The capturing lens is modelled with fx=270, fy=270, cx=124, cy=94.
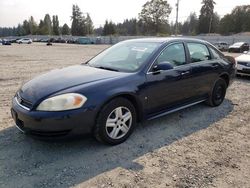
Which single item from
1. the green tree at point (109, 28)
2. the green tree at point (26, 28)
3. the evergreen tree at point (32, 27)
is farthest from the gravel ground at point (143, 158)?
the green tree at point (26, 28)

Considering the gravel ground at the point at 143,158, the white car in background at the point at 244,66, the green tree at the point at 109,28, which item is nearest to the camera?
the gravel ground at the point at 143,158

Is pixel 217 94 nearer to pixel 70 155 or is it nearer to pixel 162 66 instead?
pixel 162 66

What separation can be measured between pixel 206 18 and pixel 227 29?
8.04 meters

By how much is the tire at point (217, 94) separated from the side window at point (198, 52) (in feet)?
2.27

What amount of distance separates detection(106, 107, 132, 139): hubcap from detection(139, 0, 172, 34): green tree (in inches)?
3088

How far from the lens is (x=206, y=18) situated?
82.1 m

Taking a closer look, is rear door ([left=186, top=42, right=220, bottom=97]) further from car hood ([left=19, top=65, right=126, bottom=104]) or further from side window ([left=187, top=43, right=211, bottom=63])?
car hood ([left=19, top=65, right=126, bottom=104])

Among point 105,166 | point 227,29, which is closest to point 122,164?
point 105,166

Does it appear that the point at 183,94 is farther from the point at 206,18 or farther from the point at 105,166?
the point at 206,18

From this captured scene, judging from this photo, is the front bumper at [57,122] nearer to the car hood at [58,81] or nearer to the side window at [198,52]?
the car hood at [58,81]

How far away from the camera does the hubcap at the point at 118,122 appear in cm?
385

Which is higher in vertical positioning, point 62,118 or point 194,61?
point 194,61

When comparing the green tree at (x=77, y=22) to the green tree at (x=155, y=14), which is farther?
the green tree at (x=77, y=22)

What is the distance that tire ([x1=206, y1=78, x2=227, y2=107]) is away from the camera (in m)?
5.85
